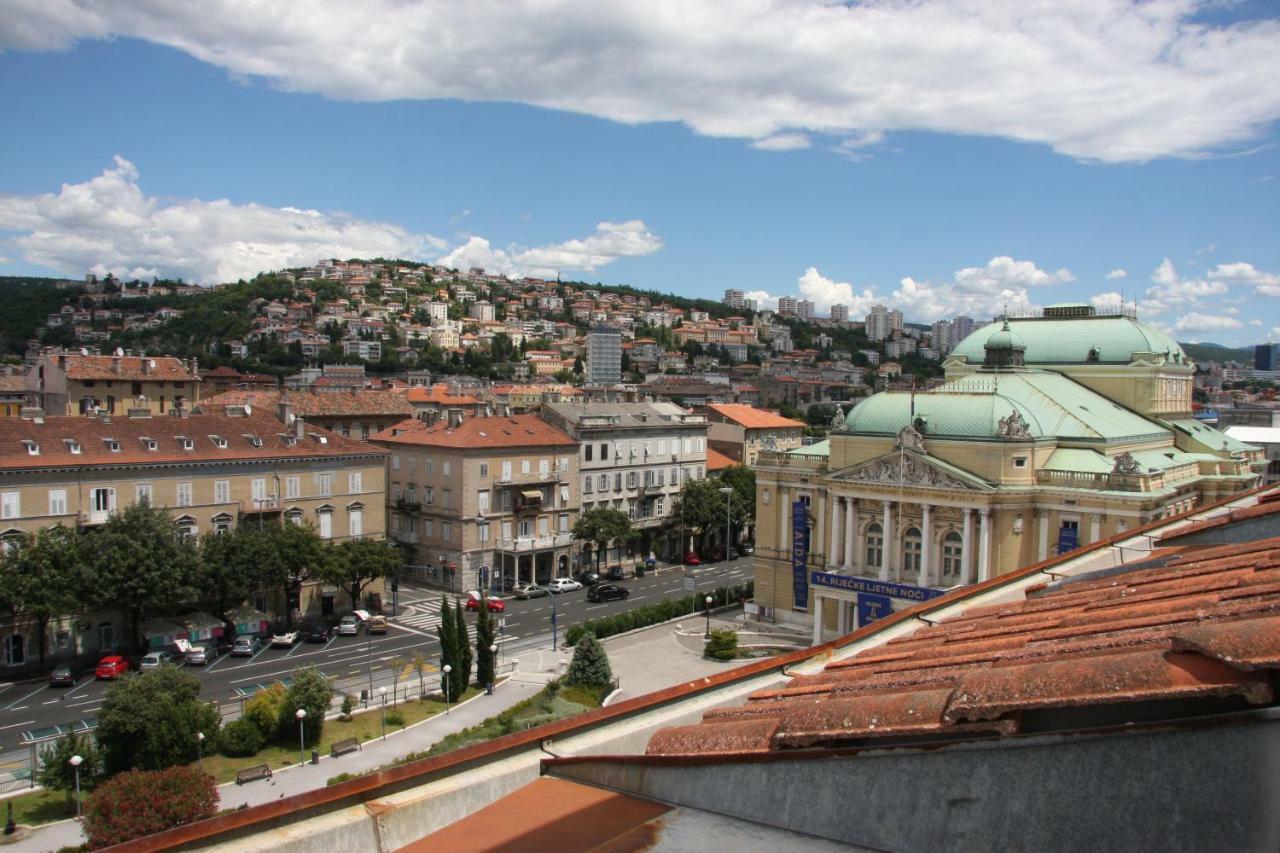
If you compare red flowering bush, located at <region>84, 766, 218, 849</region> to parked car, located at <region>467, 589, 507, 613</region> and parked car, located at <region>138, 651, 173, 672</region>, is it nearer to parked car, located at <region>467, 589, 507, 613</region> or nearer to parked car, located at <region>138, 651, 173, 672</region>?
parked car, located at <region>138, 651, 173, 672</region>

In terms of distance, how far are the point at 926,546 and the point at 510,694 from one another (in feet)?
68.9

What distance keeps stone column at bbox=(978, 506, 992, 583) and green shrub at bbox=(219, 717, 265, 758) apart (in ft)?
104

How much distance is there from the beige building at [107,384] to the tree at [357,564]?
33747 mm

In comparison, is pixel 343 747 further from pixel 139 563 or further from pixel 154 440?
pixel 154 440

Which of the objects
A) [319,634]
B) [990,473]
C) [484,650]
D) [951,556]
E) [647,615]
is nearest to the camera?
[484,650]

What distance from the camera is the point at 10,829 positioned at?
86.7 feet

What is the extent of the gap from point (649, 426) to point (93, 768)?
48109 millimetres

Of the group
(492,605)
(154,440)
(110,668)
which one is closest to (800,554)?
(492,605)

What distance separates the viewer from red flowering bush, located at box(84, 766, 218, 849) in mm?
23047

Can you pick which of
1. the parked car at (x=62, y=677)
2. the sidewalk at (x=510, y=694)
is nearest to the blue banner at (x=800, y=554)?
the sidewalk at (x=510, y=694)

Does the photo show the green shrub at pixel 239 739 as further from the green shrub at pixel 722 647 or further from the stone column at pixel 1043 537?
the stone column at pixel 1043 537

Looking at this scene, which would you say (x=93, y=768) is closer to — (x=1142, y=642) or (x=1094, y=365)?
(x=1142, y=642)

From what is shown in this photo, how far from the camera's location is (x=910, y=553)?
47500 mm

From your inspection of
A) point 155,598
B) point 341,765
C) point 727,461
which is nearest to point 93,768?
point 341,765
